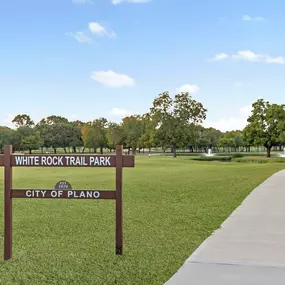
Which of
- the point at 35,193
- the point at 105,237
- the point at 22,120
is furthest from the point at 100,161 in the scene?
the point at 22,120

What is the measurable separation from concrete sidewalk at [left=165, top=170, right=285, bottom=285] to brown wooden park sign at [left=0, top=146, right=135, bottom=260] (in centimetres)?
130

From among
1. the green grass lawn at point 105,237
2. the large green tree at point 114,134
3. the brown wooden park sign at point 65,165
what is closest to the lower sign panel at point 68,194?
the brown wooden park sign at point 65,165

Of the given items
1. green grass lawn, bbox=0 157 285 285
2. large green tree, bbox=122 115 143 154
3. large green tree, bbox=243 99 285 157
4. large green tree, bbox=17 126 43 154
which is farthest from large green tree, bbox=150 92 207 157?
green grass lawn, bbox=0 157 285 285

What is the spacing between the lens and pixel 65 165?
19.0ft

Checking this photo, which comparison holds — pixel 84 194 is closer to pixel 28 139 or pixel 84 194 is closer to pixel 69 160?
pixel 69 160

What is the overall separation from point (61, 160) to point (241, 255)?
2748 millimetres

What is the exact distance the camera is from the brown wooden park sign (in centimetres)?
574

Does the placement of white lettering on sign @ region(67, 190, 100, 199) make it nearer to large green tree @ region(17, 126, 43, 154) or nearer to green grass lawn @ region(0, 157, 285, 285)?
green grass lawn @ region(0, 157, 285, 285)

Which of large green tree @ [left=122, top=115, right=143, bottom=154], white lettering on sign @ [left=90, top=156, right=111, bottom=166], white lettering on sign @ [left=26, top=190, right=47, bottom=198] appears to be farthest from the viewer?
large green tree @ [left=122, top=115, right=143, bottom=154]

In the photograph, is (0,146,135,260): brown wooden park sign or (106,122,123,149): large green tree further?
(106,122,123,149): large green tree

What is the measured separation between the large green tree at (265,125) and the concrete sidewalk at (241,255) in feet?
166

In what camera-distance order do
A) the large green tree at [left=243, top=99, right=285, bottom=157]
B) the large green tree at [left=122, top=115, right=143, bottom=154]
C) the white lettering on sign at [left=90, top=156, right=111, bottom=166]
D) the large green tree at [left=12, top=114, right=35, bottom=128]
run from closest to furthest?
the white lettering on sign at [left=90, top=156, right=111, bottom=166] → the large green tree at [left=243, top=99, right=285, bottom=157] → the large green tree at [left=122, top=115, right=143, bottom=154] → the large green tree at [left=12, top=114, right=35, bottom=128]

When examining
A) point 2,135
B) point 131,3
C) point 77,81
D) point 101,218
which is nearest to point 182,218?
point 101,218

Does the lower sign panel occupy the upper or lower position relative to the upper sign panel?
lower
